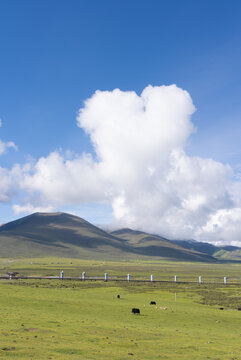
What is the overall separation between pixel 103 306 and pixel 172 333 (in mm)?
14982

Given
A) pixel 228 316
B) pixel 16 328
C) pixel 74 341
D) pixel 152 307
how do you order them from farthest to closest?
pixel 152 307, pixel 228 316, pixel 16 328, pixel 74 341

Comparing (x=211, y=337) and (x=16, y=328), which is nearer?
(x=16, y=328)

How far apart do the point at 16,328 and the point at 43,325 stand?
265 centimetres

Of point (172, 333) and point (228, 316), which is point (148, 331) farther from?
point (228, 316)

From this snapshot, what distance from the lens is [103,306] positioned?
42.3 m

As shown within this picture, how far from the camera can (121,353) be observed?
21.2 m

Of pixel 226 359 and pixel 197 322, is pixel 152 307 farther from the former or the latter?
pixel 226 359

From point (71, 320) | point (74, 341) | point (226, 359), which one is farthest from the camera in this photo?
point (71, 320)

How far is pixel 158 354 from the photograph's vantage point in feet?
71.0

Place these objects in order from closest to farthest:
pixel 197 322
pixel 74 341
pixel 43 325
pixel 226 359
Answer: pixel 226 359 < pixel 74 341 < pixel 43 325 < pixel 197 322

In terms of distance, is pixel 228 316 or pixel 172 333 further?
pixel 228 316

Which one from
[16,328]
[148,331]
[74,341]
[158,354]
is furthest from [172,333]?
[16,328]

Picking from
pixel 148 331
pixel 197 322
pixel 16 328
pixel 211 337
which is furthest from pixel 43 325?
pixel 197 322

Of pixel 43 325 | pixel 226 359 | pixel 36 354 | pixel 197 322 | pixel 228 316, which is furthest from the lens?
pixel 228 316
